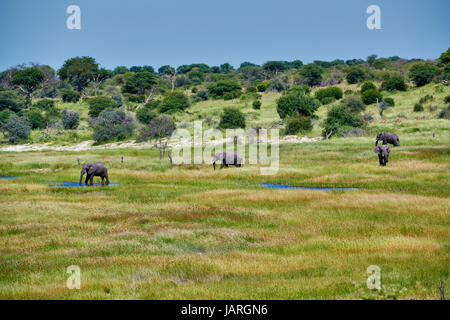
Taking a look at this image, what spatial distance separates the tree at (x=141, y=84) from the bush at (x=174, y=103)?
18.6 meters

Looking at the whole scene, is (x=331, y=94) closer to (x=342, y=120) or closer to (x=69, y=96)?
(x=342, y=120)

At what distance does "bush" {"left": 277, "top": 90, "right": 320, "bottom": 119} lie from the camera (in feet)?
268

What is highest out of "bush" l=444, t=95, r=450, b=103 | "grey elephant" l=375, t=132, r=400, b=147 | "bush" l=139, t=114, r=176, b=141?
"bush" l=444, t=95, r=450, b=103

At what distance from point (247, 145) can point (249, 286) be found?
53.6m

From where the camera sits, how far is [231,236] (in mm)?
17750

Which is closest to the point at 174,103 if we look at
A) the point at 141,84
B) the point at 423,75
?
the point at 141,84

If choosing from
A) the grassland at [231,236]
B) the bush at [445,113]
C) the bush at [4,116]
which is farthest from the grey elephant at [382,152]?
the bush at [4,116]

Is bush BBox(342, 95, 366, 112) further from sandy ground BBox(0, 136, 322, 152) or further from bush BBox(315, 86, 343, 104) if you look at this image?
bush BBox(315, 86, 343, 104)

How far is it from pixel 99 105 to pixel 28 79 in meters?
32.4

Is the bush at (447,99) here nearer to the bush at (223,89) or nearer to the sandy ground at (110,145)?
the sandy ground at (110,145)

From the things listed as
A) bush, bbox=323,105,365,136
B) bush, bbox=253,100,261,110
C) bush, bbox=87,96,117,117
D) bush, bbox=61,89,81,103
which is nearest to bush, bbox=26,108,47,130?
bush, bbox=87,96,117,117

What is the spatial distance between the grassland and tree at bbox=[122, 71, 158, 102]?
88043mm

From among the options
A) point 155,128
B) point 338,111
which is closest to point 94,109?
point 155,128

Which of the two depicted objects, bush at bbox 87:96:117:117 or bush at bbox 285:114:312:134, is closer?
bush at bbox 285:114:312:134
